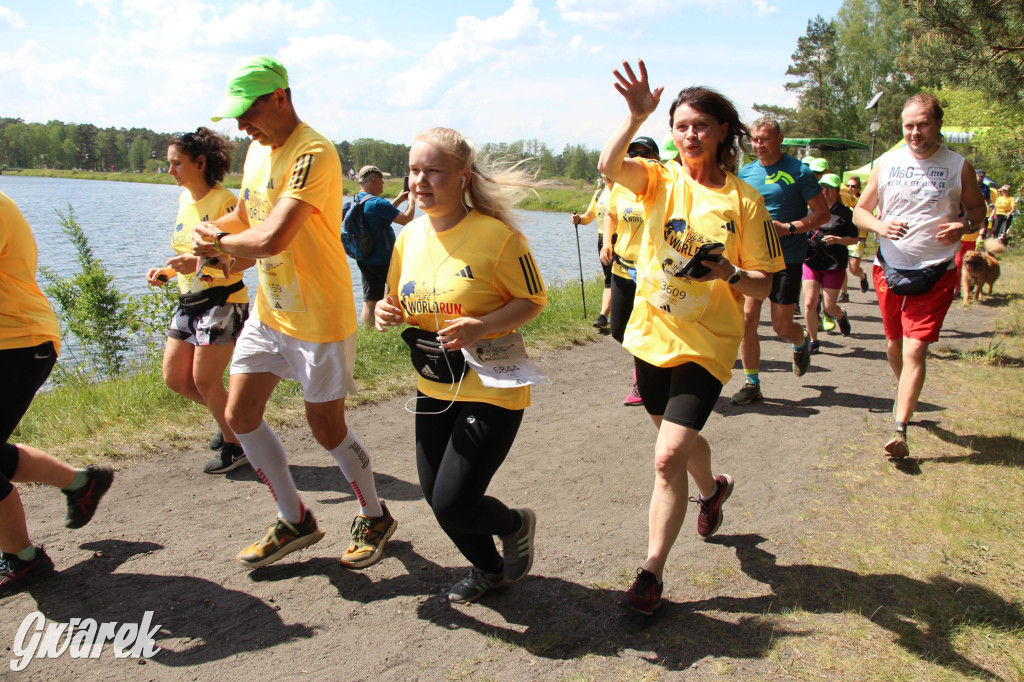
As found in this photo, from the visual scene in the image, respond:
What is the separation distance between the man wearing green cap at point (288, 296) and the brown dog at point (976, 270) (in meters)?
11.4

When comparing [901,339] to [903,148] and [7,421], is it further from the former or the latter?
[7,421]

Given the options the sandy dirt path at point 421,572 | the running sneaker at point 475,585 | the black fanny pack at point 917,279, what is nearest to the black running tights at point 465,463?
the running sneaker at point 475,585

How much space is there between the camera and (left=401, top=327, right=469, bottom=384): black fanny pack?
10.00ft

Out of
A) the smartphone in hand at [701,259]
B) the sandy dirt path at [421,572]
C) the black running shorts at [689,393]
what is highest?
the smartphone in hand at [701,259]

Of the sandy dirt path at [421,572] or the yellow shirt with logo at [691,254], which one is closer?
the sandy dirt path at [421,572]

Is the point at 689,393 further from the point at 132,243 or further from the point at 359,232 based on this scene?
the point at 132,243

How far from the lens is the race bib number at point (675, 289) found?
10.6 feet

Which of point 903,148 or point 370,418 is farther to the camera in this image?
point 370,418

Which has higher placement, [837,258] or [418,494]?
[837,258]

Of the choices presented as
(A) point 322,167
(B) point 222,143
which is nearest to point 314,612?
(A) point 322,167

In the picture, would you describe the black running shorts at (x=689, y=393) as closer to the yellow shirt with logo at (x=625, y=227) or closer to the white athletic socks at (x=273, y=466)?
the white athletic socks at (x=273, y=466)

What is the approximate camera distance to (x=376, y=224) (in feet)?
27.9

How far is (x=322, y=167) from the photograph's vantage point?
322 cm

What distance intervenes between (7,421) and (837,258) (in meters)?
7.90
